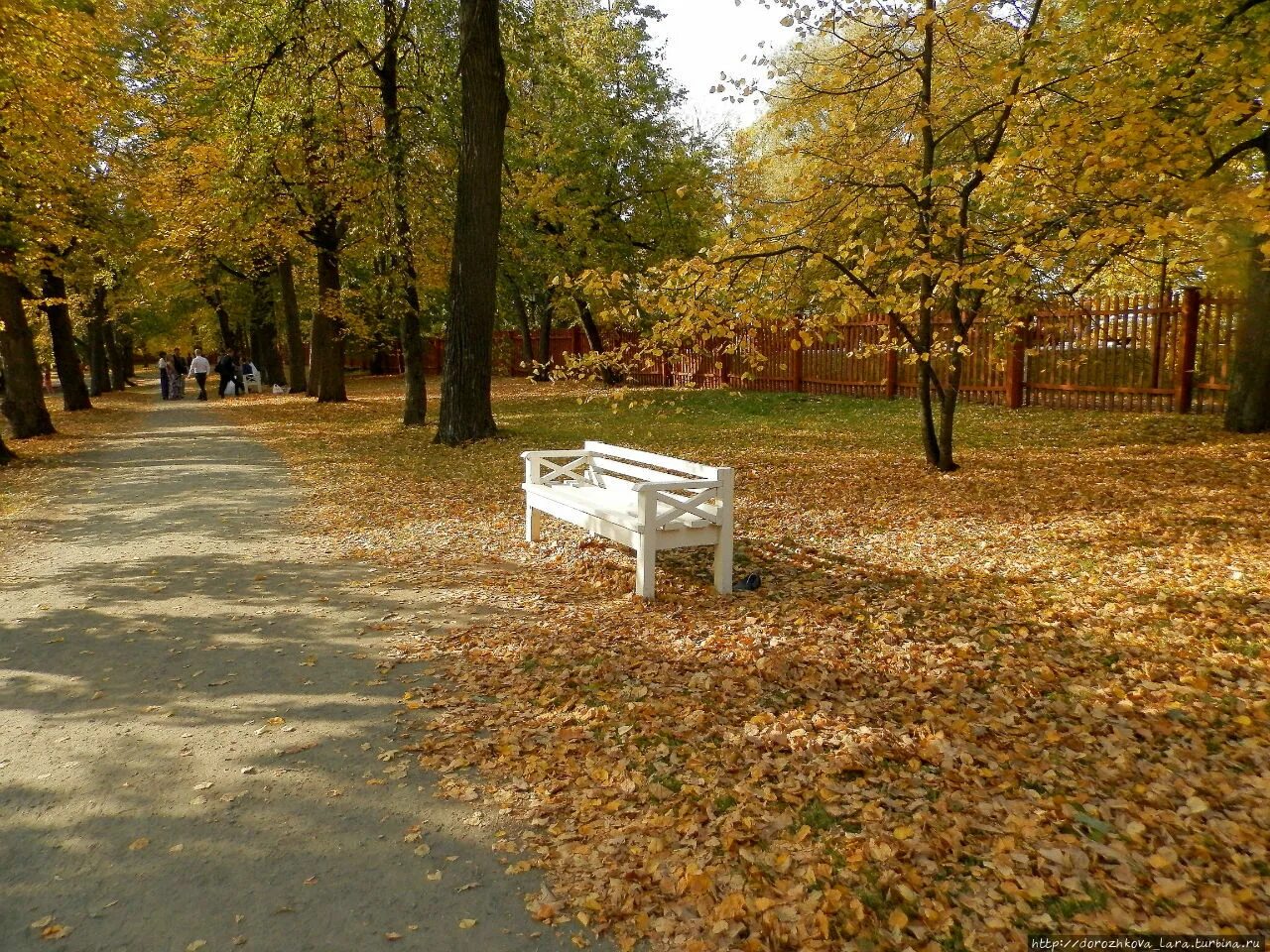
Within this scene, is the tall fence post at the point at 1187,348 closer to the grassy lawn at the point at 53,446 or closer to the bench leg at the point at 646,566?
the bench leg at the point at 646,566

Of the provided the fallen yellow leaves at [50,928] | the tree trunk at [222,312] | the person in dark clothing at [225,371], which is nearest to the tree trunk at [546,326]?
the person in dark clothing at [225,371]

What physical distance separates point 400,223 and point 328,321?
957cm

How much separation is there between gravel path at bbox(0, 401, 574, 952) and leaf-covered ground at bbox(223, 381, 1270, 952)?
0.32 m

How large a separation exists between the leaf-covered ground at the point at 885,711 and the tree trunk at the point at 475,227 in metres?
4.77

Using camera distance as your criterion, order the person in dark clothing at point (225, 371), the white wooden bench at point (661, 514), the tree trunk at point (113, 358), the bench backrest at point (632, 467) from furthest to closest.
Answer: the tree trunk at point (113, 358), the person in dark clothing at point (225, 371), the bench backrest at point (632, 467), the white wooden bench at point (661, 514)

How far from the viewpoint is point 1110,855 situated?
3.03 metres

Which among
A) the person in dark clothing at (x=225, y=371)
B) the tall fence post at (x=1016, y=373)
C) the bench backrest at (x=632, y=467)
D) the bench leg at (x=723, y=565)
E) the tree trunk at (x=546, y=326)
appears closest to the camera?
the bench leg at (x=723, y=565)

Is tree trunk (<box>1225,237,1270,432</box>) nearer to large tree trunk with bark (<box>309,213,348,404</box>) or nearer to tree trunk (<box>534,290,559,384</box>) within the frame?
large tree trunk with bark (<box>309,213,348,404</box>)

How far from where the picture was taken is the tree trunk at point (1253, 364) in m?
10.5

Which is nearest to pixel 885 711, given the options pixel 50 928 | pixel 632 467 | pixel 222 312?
pixel 50 928

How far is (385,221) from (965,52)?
10275 millimetres

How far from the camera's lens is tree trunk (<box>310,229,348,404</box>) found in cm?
1997

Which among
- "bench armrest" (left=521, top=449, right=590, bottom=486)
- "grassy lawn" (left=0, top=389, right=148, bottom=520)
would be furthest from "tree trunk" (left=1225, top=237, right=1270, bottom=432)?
"grassy lawn" (left=0, top=389, right=148, bottom=520)

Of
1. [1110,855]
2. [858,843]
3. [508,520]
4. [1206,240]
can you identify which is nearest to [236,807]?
[858,843]
